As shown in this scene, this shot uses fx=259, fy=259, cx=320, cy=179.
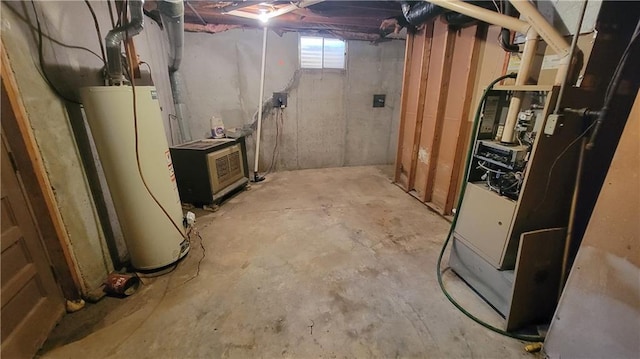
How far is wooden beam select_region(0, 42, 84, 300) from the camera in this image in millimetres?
1283

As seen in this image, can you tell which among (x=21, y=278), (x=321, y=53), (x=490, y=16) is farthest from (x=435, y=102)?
(x=21, y=278)

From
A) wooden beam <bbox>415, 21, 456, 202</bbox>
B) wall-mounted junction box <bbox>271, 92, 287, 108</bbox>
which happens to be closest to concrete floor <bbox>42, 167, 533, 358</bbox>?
wooden beam <bbox>415, 21, 456, 202</bbox>

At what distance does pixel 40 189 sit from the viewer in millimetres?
1422

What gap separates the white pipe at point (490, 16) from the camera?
165 centimetres

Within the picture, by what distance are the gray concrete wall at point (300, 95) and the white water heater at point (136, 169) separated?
7.28 ft

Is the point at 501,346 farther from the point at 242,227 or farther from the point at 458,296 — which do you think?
the point at 242,227

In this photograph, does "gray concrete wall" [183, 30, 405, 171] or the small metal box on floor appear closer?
the small metal box on floor

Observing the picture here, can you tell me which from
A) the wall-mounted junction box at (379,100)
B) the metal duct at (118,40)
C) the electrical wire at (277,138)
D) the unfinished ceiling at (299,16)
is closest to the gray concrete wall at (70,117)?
the metal duct at (118,40)

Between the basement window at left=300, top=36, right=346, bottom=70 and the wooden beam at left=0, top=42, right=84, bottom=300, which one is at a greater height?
the basement window at left=300, top=36, right=346, bottom=70

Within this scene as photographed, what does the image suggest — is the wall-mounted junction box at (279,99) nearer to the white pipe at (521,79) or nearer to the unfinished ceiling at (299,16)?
the unfinished ceiling at (299,16)

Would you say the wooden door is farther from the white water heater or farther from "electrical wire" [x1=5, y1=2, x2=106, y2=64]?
"electrical wire" [x1=5, y1=2, x2=106, y2=64]

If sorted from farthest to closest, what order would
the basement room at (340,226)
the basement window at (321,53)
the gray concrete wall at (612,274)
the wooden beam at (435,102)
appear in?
the basement window at (321,53)
the wooden beam at (435,102)
the basement room at (340,226)
the gray concrete wall at (612,274)

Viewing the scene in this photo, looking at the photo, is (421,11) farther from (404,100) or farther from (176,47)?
(176,47)

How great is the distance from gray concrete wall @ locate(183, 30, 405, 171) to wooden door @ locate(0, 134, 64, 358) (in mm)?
2676
